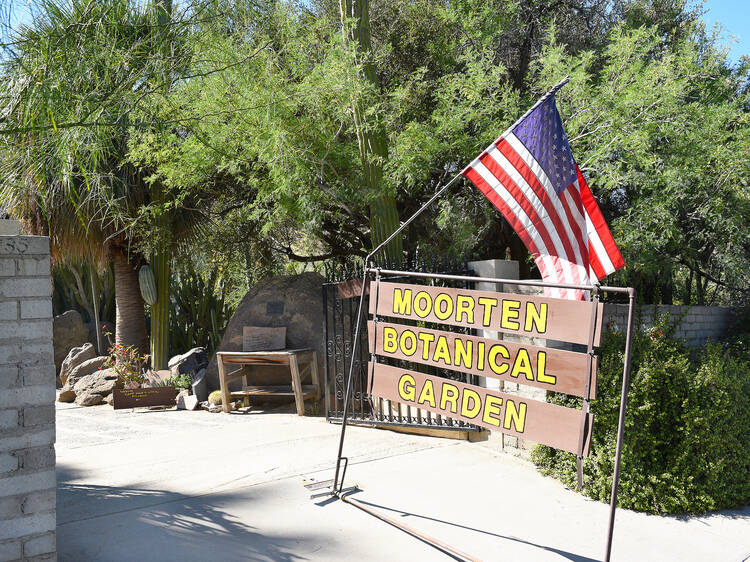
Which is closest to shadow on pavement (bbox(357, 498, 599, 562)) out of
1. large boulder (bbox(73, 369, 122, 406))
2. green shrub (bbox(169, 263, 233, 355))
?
large boulder (bbox(73, 369, 122, 406))

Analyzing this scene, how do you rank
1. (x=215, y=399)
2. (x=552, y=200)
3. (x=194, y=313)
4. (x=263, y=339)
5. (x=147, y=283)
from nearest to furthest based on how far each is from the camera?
(x=552, y=200) → (x=263, y=339) → (x=215, y=399) → (x=147, y=283) → (x=194, y=313)

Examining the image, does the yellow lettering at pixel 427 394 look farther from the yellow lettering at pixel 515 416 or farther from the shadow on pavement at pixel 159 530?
the shadow on pavement at pixel 159 530

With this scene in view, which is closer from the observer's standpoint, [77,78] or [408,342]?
[77,78]

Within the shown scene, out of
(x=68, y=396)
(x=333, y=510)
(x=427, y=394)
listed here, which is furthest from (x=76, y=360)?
(x=427, y=394)

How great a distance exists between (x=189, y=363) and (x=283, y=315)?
2.89 metres

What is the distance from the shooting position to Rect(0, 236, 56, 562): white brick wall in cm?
364

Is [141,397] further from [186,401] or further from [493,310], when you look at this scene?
[493,310]

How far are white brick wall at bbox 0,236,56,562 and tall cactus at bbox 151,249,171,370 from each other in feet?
29.4

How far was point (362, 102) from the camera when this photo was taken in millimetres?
Answer: 7996

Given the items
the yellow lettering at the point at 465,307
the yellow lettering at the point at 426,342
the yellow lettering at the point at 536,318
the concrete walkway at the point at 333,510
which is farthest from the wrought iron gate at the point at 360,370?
the yellow lettering at the point at 536,318

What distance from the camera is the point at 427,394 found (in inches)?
195

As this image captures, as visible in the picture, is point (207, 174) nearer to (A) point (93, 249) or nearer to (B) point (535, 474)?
(A) point (93, 249)

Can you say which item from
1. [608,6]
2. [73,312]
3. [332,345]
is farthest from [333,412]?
[73,312]

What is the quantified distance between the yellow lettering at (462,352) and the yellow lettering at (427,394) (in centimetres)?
35
